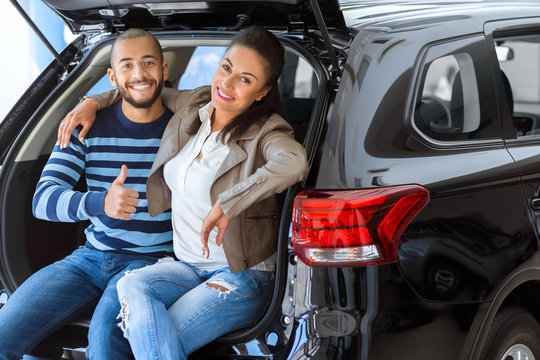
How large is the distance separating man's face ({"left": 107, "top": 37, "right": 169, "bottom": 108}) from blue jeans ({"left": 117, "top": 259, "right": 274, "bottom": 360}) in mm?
581

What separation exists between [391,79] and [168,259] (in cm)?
90

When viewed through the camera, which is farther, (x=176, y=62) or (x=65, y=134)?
(x=176, y=62)

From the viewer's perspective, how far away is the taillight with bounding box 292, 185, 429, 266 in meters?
1.75

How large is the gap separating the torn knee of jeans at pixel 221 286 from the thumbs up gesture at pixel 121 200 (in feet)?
1.07

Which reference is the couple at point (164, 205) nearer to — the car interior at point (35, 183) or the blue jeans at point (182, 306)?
the blue jeans at point (182, 306)

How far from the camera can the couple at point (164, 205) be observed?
1.94 metres

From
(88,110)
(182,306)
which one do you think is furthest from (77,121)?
(182,306)

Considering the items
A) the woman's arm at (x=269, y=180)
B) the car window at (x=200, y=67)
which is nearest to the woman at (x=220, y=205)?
the woman's arm at (x=269, y=180)

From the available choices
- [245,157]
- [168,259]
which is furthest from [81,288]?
[245,157]

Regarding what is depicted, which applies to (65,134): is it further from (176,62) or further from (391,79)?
(391,79)

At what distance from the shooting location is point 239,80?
2.14 metres

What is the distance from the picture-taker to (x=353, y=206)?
1.75m

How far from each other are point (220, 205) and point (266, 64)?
0.49 m

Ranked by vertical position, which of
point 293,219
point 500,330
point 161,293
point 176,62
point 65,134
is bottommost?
point 500,330
